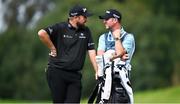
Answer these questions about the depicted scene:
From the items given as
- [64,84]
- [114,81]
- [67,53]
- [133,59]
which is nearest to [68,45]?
[67,53]

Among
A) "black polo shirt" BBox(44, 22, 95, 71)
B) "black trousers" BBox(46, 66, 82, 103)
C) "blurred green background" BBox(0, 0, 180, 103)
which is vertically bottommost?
"blurred green background" BBox(0, 0, 180, 103)

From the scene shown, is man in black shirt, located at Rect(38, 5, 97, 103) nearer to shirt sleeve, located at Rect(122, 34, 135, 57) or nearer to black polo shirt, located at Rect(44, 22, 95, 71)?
black polo shirt, located at Rect(44, 22, 95, 71)

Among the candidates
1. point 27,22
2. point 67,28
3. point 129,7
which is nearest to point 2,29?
point 27,22

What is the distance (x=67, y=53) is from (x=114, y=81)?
787 mm

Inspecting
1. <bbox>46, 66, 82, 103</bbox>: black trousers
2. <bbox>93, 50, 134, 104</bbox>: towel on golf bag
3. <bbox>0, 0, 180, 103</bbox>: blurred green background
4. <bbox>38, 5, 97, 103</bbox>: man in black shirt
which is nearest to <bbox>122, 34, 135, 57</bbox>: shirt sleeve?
<bbox>93, 50, 134, 104</bbox>: towel on golf bag

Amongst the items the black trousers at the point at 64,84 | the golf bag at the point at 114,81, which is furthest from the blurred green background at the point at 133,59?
the golf bag at the point at 114,81

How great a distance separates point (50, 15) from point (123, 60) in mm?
29021

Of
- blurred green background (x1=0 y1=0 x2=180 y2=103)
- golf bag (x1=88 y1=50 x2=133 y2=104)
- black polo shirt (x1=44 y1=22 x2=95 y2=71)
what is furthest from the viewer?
blurred green background (x1=0 y1=0 x2=180 y2=103)

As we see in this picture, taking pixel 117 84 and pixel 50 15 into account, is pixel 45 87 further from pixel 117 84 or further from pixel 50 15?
pixel 117 84

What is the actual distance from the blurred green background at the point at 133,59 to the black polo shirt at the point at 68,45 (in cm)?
2236

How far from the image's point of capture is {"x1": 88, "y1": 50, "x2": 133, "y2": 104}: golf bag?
914 cm

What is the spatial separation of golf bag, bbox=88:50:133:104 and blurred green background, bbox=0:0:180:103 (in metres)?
22.7

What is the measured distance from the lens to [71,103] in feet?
31.1

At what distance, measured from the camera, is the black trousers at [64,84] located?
9586mm
